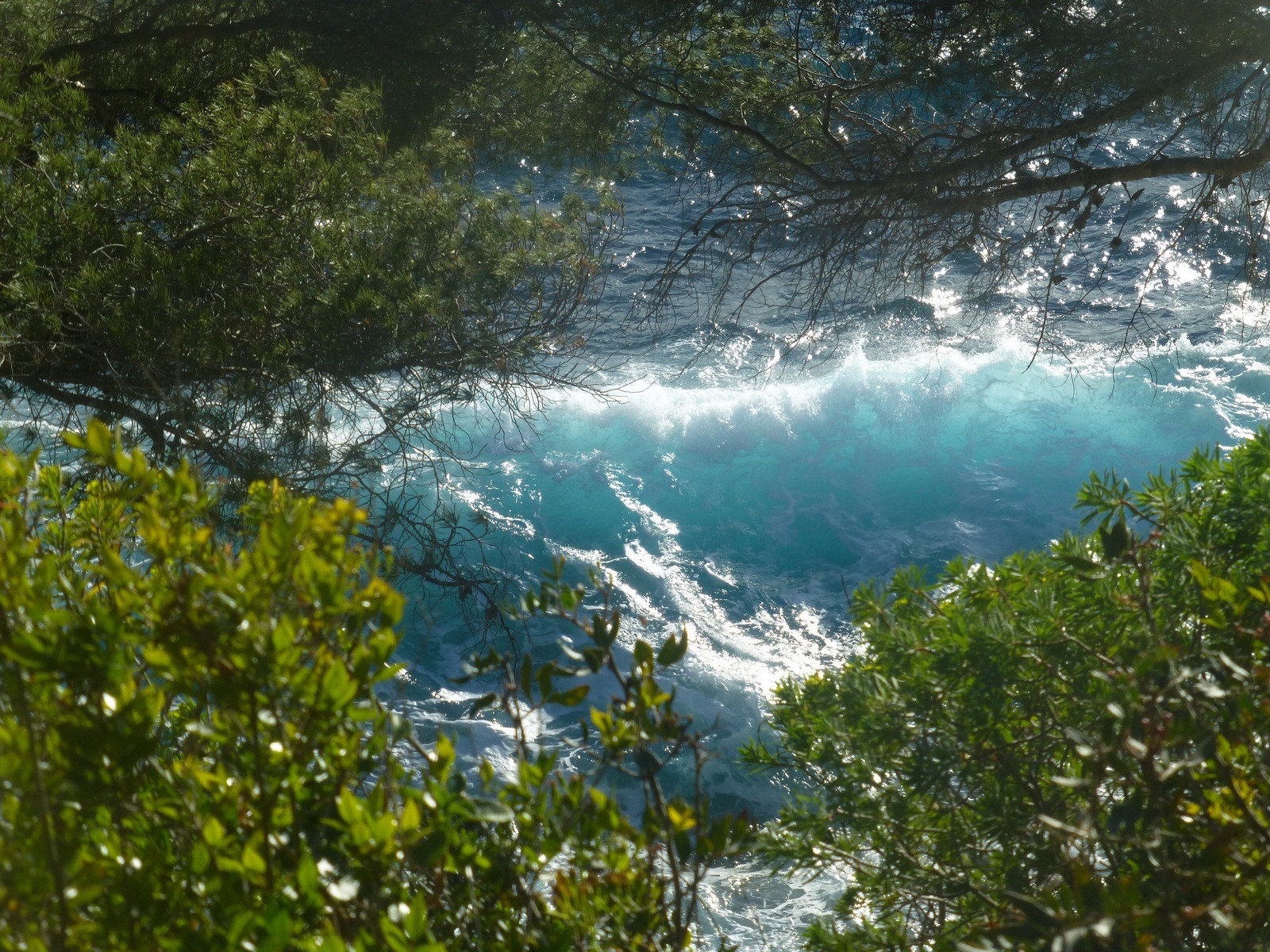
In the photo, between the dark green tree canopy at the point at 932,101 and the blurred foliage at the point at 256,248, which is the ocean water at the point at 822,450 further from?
the dark green tree canopy at the point at 932,101

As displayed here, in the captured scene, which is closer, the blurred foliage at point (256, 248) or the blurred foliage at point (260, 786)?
the blurred foliage at point (260, 786)

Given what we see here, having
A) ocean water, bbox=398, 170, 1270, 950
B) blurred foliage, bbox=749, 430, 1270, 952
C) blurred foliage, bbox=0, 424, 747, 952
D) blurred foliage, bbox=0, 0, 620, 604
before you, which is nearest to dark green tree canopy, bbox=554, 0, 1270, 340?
blurred foliage, bbox=0, 0, 620, 604

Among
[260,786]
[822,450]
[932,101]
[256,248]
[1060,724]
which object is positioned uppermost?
[932,101]

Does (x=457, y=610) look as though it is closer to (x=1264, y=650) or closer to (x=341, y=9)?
(x=341, y=9)

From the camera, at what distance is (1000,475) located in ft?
32.6

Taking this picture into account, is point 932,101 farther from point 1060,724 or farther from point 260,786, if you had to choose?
point 260,786

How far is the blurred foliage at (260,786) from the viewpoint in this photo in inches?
42.9

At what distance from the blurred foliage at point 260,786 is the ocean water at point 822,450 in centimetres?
525

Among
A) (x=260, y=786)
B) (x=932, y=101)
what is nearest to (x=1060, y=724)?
(x=260, y=786)

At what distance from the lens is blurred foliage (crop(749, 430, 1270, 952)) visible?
1415mm

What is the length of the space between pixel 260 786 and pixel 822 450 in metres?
9.48

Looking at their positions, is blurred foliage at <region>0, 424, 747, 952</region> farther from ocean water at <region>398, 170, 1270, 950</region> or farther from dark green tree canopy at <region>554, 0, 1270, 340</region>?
ocean water at <region>398, 170, 1270, 950</region>

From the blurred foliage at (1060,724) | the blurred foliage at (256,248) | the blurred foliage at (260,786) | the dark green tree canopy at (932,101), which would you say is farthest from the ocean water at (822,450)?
the blurred foliage at (260,786)

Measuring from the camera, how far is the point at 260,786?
1.16m
